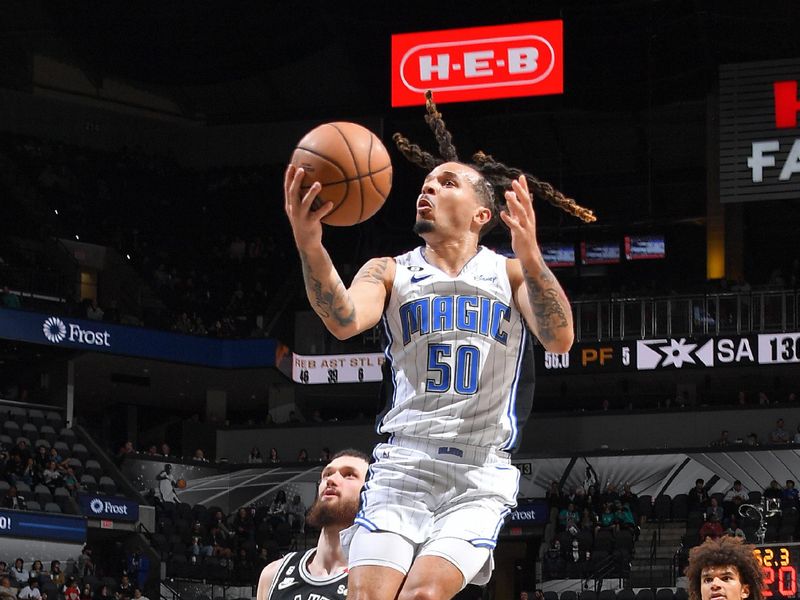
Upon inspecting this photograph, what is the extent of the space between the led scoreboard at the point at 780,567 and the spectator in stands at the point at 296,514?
52.4 ft

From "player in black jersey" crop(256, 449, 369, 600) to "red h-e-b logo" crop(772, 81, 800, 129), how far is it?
92.6 ft

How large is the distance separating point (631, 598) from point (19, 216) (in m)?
19.7

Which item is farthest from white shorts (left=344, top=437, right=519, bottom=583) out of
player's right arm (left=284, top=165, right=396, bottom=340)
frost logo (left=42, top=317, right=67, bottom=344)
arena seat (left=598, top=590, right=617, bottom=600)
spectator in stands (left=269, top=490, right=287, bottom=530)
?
frost logo (left=42, top=317, right=67, bottom=344)

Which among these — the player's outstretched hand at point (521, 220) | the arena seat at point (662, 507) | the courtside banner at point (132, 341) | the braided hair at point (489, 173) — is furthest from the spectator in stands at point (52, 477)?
the player's outstretched hand at point (521, 220)

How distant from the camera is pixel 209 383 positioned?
1542 inches

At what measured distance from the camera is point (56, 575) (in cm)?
2494

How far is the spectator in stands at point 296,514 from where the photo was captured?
3160 centimetres

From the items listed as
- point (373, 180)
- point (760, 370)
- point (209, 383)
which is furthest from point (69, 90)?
point (373, 180)

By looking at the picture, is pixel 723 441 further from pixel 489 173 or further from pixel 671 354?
pixel 489 173

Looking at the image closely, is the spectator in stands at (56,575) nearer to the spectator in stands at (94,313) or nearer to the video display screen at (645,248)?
the spectator in stands at (94,313)

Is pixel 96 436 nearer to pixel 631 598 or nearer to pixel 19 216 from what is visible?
pixel 19 216

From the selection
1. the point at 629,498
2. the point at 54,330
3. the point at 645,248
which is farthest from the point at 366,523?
the point at 645,248

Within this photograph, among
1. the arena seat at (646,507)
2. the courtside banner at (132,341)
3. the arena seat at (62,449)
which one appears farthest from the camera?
the courtside banner at (132,341)

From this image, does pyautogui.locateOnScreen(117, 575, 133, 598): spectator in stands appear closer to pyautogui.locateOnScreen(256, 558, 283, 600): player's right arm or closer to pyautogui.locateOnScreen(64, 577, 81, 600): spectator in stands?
pyautogui.locateOnScreen(64, 577, 81, 600): spectator in stands
